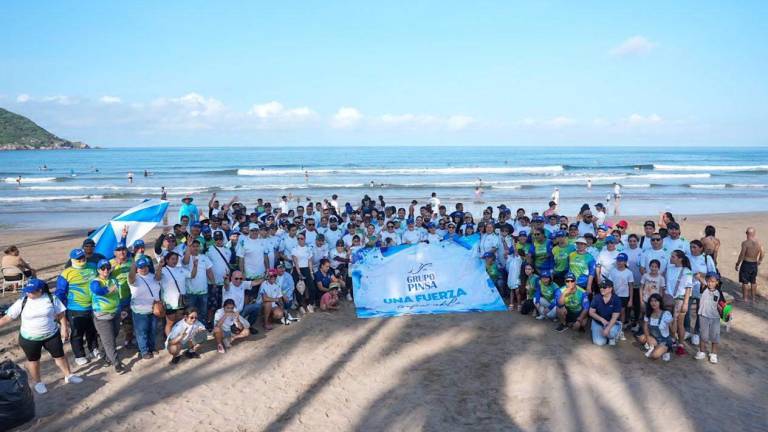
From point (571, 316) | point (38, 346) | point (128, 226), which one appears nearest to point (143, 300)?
point (38, 346)

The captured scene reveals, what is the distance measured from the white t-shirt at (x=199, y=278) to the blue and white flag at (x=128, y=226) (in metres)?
1.91

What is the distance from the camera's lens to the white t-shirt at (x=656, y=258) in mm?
7920

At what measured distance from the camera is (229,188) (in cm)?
3628

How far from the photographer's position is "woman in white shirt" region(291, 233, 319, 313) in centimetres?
937

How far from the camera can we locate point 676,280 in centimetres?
740

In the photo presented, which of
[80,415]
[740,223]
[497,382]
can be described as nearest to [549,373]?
[497,382]

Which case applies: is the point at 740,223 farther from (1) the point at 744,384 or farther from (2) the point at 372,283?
(2) the point at 372,283

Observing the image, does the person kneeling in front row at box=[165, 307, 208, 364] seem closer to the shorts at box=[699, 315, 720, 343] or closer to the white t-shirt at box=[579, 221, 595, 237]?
the shorts at box=[699, 315, 720, 343]

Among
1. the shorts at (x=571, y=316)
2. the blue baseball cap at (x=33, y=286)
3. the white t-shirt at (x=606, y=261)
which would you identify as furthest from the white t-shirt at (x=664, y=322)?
the blue baseball cap at (x=33, y=286)

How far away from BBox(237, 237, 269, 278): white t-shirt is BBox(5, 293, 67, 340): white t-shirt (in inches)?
127

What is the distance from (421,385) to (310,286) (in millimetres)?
3486

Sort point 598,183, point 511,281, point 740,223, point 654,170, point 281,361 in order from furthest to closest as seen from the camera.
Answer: point 654,170
point 598,183
point 740,223
point 511,281
point 281,361

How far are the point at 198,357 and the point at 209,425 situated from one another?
1.81 meters

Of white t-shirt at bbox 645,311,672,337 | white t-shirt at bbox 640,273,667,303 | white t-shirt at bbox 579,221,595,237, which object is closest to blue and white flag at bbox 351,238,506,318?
white t-shirt at bbox 579,221,595,237
